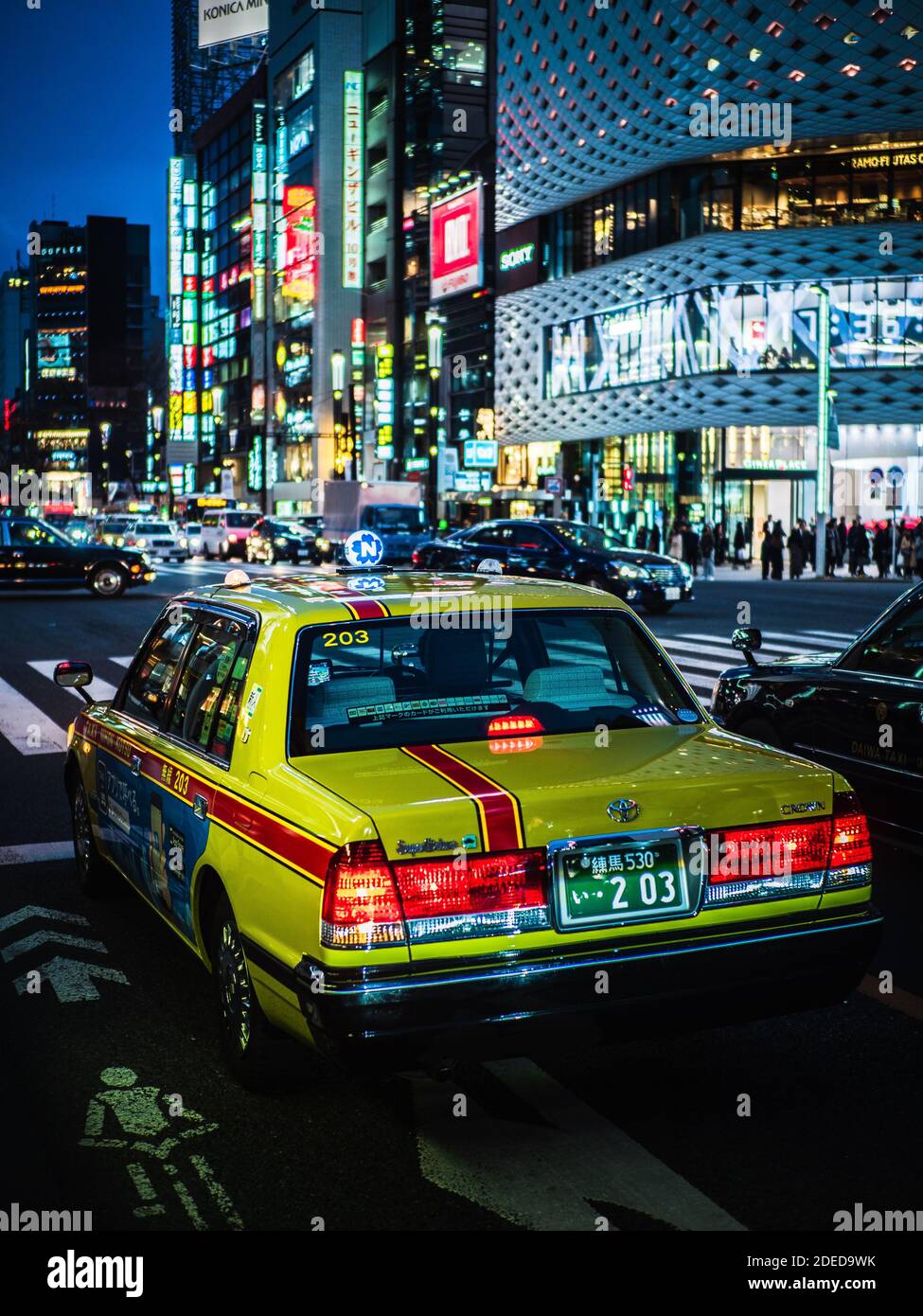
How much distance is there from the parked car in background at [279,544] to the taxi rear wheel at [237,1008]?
46.1 meters

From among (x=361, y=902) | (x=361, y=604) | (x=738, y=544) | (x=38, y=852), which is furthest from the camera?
(x=738, y=544)

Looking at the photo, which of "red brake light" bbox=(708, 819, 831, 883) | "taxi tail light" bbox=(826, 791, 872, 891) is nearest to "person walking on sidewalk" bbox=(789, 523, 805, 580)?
"taxi tail light" bbox=(826, 791, 872, 891)

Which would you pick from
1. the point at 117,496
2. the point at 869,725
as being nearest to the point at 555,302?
the point at 869,725

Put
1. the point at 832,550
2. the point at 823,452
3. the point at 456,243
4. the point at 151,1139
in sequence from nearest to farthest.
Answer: the point at 151,1139 → the point at 832,550 → the point at 823,452 → the point at 456,243

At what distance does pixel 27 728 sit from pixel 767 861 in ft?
31.6

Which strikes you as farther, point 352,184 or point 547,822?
point 352,184

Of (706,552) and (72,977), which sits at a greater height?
(706,552)

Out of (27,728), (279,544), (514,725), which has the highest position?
(279,544)

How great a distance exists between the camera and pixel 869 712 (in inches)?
273

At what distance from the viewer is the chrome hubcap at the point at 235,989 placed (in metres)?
4.24

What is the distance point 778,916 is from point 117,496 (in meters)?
152

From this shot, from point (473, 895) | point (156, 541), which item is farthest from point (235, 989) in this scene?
point (156, 541)

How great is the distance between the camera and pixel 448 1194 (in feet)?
→ 11.9

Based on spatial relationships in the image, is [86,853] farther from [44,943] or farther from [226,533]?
[226,533]
